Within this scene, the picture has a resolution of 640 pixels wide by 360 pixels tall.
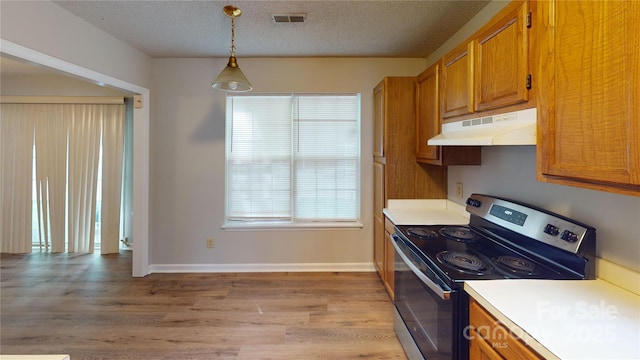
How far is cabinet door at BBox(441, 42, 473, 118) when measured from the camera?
5.66 feet

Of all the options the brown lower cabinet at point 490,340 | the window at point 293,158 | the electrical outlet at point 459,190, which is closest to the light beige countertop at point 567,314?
the brown lower cabinet at point 490,340

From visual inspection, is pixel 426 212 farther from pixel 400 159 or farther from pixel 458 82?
pixel 458 82

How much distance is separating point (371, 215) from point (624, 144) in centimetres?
262

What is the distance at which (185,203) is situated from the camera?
336 centimetres

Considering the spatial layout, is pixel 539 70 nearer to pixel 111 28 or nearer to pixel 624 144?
pixel 624 144

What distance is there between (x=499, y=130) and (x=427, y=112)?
106 cm

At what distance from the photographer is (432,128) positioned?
2303mm

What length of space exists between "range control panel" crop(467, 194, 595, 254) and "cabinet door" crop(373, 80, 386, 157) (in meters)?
1.10

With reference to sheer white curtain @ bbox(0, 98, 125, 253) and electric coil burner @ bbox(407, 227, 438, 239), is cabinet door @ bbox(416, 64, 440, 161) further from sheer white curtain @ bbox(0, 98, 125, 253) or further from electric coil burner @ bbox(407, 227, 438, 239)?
sheer white curtain @ bbox(0, 98, 125, 253)

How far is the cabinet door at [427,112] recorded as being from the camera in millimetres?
2229

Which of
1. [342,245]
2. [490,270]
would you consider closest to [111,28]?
[342,245]

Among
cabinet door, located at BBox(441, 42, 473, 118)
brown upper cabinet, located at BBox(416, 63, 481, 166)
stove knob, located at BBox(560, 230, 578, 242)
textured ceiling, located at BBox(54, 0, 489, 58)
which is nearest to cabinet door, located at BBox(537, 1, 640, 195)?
stove knob, located at BBox(560, 230, 578, 242)

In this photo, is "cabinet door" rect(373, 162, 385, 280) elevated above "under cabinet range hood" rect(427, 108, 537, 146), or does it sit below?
below

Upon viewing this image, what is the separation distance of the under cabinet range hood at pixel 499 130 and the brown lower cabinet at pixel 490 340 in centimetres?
71
